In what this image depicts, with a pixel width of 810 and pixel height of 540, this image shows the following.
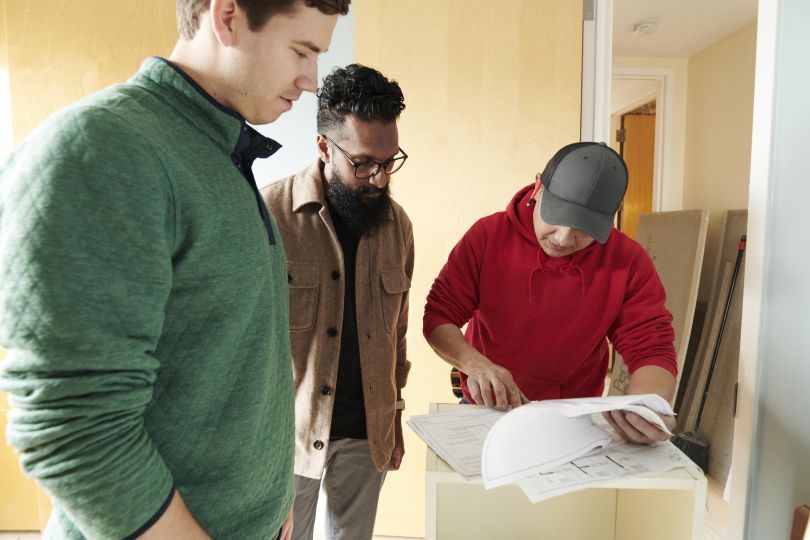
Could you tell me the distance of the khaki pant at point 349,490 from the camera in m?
1.37

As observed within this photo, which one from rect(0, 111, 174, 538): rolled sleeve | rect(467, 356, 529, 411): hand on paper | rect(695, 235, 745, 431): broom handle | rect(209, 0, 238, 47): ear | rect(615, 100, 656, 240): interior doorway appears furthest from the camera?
rect(615, 100, 656, 240): interior doorway

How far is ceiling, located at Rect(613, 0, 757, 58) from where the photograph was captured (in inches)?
121

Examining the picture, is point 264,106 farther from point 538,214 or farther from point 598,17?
point 598,17

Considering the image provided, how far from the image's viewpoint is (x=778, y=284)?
3.62 feet

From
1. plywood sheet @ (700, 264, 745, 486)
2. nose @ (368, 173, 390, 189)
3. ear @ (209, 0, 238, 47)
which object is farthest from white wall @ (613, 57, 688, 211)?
ear @ (209, 0, 238, 47)

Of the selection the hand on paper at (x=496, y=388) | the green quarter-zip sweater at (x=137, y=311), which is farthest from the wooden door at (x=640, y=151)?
the green quarter-zip sweater at (x=137, y=311)

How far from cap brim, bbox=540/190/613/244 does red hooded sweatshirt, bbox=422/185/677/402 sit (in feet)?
0.47

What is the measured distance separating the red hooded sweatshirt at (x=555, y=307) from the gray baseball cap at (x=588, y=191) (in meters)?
0.15

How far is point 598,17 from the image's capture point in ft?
7.06

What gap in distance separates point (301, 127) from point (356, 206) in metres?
1.07

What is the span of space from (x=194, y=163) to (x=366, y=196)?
75cm

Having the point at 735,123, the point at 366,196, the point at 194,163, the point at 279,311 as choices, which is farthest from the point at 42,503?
the point at 735,123

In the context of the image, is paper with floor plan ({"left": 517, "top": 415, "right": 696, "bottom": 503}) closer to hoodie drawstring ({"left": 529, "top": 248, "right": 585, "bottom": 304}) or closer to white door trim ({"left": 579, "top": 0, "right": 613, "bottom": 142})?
hoodie drawstring ({"left": 529, "top": 248, "right": 585, "bottom": 304})

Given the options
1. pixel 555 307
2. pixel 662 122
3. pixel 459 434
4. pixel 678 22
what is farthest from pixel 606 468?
pixel 662 122
